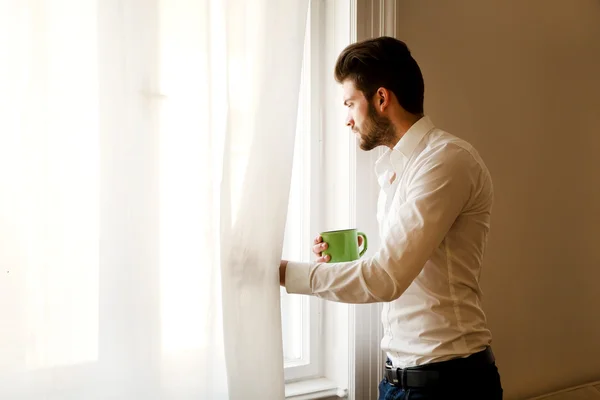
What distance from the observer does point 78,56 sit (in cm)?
115

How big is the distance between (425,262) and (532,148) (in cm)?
97

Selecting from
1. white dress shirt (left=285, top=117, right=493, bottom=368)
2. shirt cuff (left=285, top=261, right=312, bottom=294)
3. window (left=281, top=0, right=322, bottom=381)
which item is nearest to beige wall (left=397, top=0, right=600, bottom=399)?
window (left=281, top=0, right=322, bottom=381)

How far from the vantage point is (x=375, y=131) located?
55.1 inches

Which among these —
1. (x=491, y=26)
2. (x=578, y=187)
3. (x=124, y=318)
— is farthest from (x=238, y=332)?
(x=578, y=187)

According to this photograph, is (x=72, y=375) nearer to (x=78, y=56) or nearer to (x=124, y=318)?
(x=124, y=318)

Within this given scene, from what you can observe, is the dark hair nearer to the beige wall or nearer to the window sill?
the beige wall

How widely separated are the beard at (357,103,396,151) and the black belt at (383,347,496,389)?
0.52 metres

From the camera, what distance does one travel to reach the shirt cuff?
4.25 feet

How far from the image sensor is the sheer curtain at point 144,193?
3.67ft

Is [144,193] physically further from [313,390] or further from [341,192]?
[313,390]

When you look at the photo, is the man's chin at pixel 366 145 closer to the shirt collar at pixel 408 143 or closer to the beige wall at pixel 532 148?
the shirt collar at pixel 408 143

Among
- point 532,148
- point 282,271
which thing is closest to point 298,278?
point 282,271

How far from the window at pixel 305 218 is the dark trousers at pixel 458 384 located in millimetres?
362

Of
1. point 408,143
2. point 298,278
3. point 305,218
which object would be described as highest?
point 408,143
